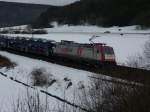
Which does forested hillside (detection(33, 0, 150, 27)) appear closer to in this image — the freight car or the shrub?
the freight car

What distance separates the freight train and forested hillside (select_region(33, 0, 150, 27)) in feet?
101

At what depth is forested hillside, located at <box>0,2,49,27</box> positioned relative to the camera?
148250mm

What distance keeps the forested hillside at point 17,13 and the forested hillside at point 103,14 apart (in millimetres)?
5335

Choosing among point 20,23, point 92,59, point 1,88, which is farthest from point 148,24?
point 20,23

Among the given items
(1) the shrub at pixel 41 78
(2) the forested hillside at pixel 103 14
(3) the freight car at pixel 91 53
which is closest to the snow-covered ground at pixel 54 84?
(1) the shrub at pixel 41 78

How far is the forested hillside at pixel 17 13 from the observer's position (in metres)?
148

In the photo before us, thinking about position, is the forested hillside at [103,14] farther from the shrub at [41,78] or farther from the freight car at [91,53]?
the shrub at [41,78]

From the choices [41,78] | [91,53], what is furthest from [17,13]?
[41,78]

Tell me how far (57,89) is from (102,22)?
3525 inches

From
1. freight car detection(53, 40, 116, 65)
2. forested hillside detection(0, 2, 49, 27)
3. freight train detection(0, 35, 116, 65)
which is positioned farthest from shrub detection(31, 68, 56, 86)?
forested hillside detection(0, 2, 49, 27)

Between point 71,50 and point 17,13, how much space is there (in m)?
111

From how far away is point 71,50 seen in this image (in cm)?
4353

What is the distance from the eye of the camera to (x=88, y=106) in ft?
47.2

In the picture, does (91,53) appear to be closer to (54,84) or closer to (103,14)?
(54,84)
